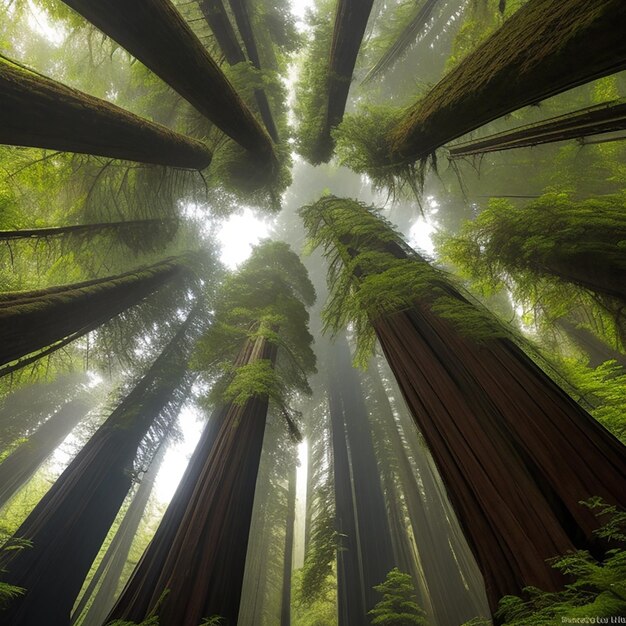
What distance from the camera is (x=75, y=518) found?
4.81 meters

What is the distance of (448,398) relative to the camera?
2.25 m

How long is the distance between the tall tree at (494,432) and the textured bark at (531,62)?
1.39 m

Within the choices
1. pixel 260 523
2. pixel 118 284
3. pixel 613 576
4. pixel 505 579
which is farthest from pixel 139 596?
pixel 260 523

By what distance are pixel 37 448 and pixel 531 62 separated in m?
23.7

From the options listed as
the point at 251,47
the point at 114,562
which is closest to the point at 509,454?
the point at 251,47

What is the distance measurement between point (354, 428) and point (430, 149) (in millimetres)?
12808

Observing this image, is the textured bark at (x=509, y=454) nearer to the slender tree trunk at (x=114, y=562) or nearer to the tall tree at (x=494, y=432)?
the tall tree at (x=494, y=432)

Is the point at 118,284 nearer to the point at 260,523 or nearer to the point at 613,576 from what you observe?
the point at 613,576

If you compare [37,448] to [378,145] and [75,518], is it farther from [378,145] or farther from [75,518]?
[378,145]

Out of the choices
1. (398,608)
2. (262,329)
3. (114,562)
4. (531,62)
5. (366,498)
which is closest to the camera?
(531,62)

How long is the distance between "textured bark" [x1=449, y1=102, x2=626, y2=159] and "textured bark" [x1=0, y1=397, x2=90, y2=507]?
74.0 feet

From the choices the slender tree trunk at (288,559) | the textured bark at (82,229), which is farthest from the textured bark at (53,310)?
the slender tree trunk at (288,559)

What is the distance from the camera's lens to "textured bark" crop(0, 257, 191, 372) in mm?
2723

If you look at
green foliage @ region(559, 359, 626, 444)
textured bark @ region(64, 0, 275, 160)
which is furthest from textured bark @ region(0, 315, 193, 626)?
green foliage @ region(559, 359, 626, 444)
